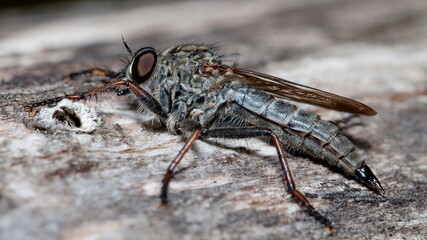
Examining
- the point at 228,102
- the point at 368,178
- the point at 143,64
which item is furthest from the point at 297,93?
the point at 143,64

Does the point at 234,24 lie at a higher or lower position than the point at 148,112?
higher

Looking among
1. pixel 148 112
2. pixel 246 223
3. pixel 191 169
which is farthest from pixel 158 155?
pixel 246 223

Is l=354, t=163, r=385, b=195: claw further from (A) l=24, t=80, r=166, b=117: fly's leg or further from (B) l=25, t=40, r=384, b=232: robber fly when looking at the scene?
(A) l=24, t=80, r=166, b=117: fly's leg

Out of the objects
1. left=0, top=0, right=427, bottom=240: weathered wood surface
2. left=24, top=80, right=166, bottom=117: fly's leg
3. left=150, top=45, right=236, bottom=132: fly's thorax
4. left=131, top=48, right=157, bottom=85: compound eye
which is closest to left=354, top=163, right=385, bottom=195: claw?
left=0, top=0, right=427, bottom=240: weathered wood surface

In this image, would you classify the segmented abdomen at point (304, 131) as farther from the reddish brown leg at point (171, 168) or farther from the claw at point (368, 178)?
the reddish brown leg at point (171, 168)

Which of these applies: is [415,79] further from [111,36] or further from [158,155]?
[111,36]
